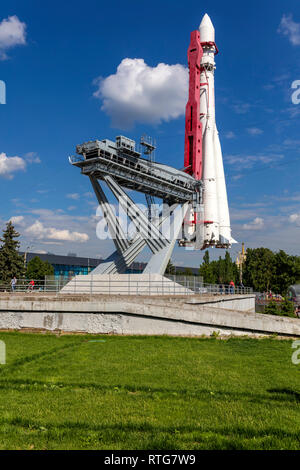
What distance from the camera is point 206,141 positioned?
45500mm

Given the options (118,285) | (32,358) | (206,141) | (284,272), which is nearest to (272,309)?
(118,285)

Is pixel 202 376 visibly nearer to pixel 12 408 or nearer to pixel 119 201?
pixel 12 408

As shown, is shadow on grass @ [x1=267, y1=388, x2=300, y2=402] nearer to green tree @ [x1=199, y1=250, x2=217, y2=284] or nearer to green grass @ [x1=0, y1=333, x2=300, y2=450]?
green grass @ [x1=0, y1=333, x2=300, y2=450]

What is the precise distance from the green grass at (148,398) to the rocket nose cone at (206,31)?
45.5 m

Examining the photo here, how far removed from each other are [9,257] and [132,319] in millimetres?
33985

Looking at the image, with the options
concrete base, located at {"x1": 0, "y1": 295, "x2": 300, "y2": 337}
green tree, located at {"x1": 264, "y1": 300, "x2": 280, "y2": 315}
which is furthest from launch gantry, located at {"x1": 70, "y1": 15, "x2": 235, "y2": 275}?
concrete base, located at {"x1": 0, "y1": 295, "x2": 300, "y2": 337}

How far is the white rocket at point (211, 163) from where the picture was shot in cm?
4372

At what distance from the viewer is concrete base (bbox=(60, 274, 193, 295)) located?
24.9 m

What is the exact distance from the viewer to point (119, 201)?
28750mm

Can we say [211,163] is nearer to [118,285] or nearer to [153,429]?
[118,285]

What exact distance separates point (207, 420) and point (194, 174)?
125 ft

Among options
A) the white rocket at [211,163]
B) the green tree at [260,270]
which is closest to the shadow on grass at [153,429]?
the white rocket at [211,163]

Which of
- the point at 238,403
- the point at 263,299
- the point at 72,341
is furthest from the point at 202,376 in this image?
the point at 263,299
